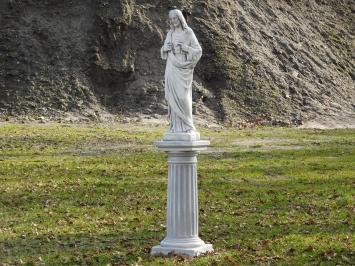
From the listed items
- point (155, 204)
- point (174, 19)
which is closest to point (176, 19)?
point (174, 19)

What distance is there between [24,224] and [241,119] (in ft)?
113

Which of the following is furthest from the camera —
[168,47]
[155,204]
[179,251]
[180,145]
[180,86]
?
[155,204]

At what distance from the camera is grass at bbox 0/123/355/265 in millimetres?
11867

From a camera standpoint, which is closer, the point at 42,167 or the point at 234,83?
the point at 42,167

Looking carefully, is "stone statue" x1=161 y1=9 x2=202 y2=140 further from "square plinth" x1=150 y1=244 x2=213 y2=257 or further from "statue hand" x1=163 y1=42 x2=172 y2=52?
"square plinth" x1=150 y1=244 x2=213 y2=257

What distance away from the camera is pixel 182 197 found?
1148 centimetres

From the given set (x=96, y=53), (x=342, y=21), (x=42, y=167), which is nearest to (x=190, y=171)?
(x=42, y=167)

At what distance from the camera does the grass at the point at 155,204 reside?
11867mm

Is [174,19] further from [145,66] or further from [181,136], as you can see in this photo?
[145,66]

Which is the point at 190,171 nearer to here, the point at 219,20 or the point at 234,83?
the point at 234,83

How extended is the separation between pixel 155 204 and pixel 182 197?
5.11 metres

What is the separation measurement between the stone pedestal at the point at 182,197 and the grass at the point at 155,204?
0.24 meters

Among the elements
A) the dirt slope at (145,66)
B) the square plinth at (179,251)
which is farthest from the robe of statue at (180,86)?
the dirt slope at (145,66)

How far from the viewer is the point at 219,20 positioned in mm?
54750
